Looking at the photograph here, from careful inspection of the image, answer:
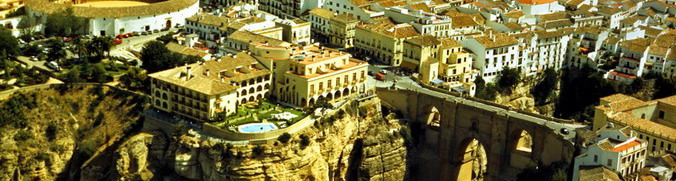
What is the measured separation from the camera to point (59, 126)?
4144 inches

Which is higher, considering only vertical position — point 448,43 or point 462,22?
point 462,22

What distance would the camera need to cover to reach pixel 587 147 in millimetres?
92812

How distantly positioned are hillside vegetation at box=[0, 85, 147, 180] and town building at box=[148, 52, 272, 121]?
3.94 m

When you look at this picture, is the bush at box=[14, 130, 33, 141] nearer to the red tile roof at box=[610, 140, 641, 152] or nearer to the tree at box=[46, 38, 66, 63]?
the tree at box=[46, 38, 66, 63]

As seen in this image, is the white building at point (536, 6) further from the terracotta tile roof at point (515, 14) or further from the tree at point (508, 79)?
the tree at point (508, 79)

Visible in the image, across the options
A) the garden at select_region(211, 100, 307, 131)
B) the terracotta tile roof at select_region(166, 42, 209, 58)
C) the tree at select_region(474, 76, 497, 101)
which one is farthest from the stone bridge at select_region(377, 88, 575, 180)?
the terracotta tile roof at select_region(166, 42, 209, 58)

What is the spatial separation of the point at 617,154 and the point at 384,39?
3545 centimetres

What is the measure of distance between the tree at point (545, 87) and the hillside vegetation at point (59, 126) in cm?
4310

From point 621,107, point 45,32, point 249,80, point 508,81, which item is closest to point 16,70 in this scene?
point 45,32

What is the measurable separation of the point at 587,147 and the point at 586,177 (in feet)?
16.5

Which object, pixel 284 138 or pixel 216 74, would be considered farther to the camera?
pixel 216 74

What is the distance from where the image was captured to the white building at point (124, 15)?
411 feet

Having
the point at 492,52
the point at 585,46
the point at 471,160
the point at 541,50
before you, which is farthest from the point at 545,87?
the point at 471,160

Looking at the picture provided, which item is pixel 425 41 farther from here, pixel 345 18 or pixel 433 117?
pixel 345 18
